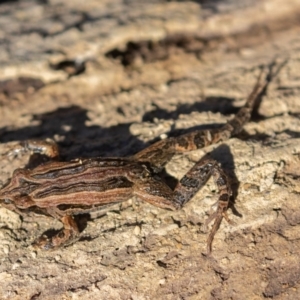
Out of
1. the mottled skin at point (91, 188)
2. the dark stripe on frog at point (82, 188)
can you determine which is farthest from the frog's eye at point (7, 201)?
the dark stripe on frog at point (82, 188)

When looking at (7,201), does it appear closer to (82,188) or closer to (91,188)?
(82,188)

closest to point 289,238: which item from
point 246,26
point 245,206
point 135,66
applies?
point 245,206

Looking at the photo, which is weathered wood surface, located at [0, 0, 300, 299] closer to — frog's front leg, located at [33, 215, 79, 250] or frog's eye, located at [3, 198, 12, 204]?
frog's front leg, located at [33, 215, 79, 250]

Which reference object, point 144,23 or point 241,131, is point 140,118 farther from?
point 144,23

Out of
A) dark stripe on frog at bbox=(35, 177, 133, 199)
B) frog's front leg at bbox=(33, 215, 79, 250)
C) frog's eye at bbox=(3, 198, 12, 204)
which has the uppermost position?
dark stripe on frog at bbox=(35, 177, 133, 199)

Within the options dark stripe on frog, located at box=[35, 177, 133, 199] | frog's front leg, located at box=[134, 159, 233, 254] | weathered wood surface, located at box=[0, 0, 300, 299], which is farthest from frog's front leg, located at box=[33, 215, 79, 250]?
frog's front leg, located at box=[134, 159, 233, 254]

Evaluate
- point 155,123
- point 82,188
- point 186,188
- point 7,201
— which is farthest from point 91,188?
point 155,123

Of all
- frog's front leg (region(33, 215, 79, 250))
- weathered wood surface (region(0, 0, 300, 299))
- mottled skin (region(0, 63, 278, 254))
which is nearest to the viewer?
weathered wood surface (region(0, 0, 300, 299))
